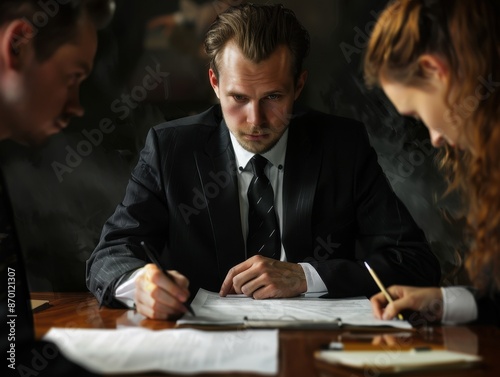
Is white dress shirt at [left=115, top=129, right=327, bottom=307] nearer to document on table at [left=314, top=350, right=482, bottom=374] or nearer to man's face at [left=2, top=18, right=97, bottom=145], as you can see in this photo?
man's face at [left=2, top=18, right=97, bottom=145]

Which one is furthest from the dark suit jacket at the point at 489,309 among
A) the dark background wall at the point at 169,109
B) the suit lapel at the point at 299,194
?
the dark background wall at the point at 169,109

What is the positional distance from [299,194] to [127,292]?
2.95 feet

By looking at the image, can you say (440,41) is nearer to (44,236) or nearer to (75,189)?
(75,189)

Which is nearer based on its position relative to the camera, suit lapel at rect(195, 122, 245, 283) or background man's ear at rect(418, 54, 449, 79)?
background man's ear at rect(418, 54, 449, 79)

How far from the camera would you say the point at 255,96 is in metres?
2.62

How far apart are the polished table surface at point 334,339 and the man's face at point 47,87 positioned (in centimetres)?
52

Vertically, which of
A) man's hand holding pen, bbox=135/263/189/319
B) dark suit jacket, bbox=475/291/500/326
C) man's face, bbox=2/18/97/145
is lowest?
dark suit jacket, bbox=475/291/500/326

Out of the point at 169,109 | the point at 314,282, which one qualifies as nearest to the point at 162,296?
the point at 314,282

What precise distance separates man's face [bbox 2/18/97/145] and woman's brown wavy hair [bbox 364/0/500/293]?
2.55ft

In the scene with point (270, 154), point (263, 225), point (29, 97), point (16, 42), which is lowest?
point (263, 225)

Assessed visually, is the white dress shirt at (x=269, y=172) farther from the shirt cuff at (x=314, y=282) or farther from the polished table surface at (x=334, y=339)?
the polished table surface at (x=334, y=339)

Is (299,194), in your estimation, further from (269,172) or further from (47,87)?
(47,87)

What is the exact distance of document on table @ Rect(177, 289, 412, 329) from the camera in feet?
5.66

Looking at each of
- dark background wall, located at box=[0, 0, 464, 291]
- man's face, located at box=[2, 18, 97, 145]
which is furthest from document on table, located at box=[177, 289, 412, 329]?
dark background wall, located at box=[0, 0, 464, 291]
